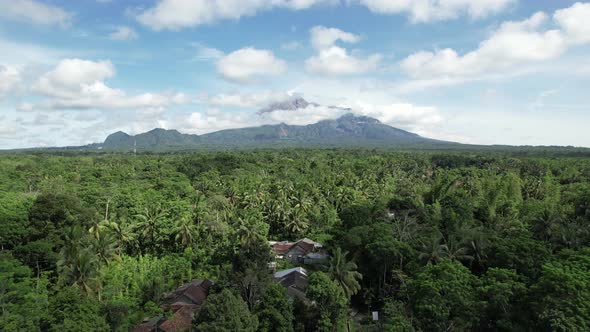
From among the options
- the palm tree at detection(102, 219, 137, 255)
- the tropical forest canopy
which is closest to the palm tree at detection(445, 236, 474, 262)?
the tropical forest canopy

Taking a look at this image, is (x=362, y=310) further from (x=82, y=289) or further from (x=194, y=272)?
(x=82, y=289)

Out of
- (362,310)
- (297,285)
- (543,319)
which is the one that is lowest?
(362,310)

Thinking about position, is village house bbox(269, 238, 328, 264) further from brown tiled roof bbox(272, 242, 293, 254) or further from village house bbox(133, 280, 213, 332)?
village house bbox(133, 280, 213, 332)

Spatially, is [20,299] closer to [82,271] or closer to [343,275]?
[82,271]

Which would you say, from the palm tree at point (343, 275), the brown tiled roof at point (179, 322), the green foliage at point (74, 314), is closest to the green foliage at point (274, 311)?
the brown tiled roof at point (179, 322)

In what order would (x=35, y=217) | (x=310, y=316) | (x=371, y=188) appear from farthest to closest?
(x=371, y=188), (x=35, y=217), (x=310, y=316)

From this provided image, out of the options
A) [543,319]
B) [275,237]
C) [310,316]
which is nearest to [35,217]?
[275,237]

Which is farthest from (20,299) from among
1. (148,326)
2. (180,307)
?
(180,307)
